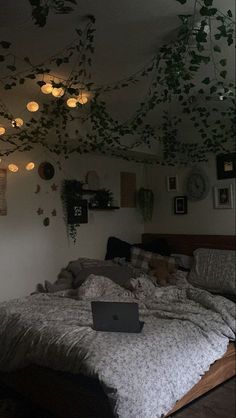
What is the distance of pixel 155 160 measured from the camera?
4.53 metres

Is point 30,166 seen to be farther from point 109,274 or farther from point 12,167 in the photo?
point 109,274

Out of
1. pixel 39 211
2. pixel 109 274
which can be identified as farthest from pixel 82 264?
pixel 39 211

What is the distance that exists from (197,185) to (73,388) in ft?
9.07

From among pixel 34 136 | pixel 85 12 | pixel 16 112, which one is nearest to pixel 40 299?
pixel 34 136

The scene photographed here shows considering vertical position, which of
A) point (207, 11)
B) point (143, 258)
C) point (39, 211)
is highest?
point (207, 11)

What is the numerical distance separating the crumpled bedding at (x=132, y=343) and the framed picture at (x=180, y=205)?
4.69 feet

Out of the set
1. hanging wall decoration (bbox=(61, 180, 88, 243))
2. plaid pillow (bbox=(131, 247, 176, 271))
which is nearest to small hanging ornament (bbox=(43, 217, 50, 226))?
hanging wall decoration (bbox=(61, 180, 88, 243))

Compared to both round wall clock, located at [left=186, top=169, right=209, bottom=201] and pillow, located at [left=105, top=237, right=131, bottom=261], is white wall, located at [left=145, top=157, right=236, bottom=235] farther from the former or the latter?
pillow, located at [left=105, top=237, right=131, bottom=261]

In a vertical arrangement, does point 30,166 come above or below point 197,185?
above

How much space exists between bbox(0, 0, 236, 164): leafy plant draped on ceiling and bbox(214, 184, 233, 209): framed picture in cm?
40

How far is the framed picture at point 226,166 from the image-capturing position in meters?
3.84

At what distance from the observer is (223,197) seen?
3.93m

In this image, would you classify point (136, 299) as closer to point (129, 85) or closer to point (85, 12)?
point (129, 85)

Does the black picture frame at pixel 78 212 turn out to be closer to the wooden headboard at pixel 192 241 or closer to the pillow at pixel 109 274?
the pillow at pixel 109 274
